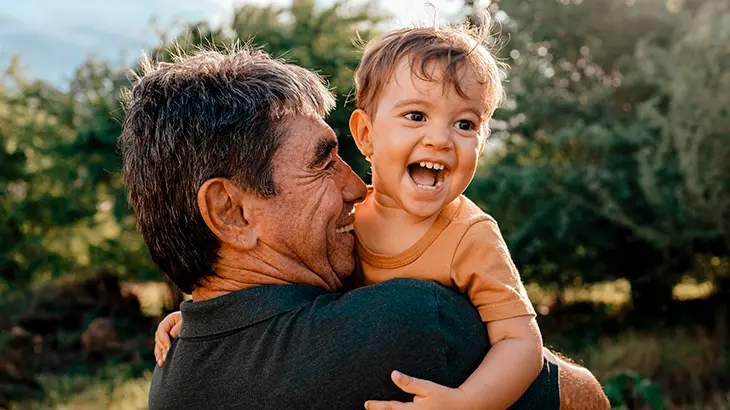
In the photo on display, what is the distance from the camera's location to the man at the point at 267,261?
1780mm

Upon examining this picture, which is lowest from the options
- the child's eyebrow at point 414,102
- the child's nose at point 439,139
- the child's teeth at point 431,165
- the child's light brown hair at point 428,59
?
the child's teeth at point 431,165

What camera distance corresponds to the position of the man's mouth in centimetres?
206

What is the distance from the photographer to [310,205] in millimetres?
2078

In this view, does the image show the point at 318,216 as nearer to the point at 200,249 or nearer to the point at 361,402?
the point at 200,249

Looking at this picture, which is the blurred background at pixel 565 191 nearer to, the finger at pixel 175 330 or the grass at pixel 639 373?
the grass at pixel 639 373

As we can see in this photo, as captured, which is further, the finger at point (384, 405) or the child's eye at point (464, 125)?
the child's eye at point (464, 125)

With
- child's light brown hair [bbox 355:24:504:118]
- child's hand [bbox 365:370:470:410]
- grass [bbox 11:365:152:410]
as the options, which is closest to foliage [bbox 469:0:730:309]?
grass [bbox 11:365:152:410]

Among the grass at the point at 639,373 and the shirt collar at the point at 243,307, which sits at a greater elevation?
the shirt collar at the point at 243,307

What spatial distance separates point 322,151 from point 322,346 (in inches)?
21.2

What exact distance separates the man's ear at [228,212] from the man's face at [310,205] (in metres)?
0.04

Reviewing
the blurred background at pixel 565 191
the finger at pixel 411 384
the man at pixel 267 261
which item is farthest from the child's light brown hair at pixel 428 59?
the blurred background at pixel 565 191

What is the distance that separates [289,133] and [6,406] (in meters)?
6.20

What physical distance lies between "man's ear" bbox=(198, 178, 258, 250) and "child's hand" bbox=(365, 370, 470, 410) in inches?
21.0

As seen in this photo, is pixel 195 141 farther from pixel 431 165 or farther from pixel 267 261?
pixel 431 165
